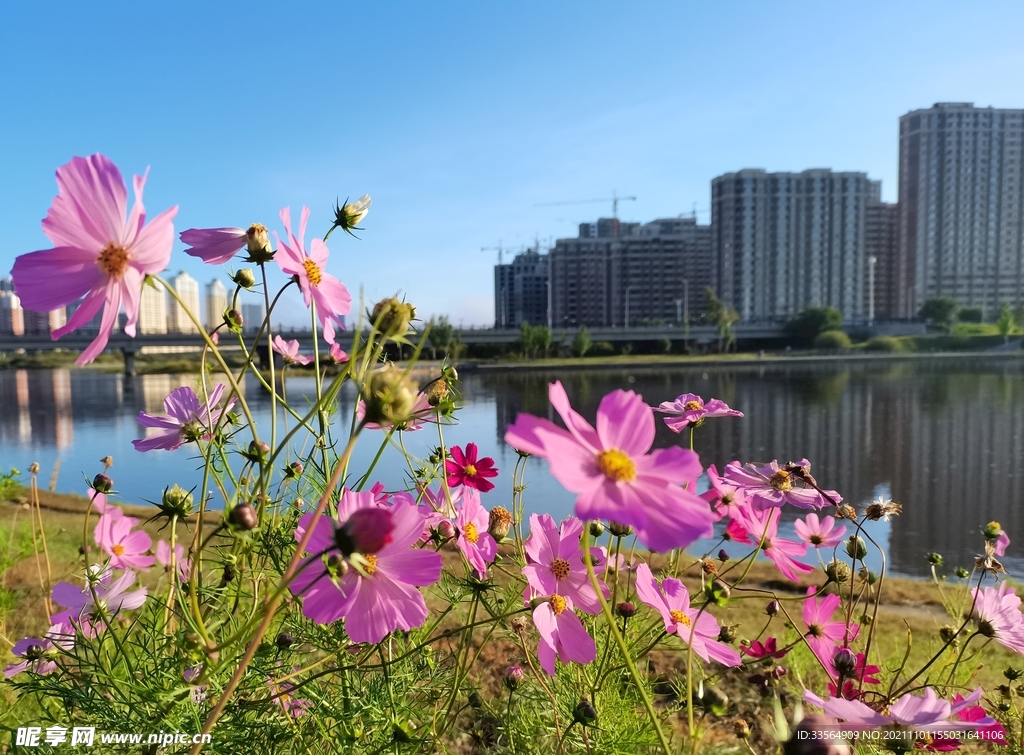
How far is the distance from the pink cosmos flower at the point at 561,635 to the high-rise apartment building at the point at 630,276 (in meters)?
49.3

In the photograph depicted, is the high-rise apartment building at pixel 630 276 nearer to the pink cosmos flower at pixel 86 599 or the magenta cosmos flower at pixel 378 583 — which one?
the pink cosmos flower at pixel 86 599

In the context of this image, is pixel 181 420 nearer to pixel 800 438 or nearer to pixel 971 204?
→ pixel 800 438

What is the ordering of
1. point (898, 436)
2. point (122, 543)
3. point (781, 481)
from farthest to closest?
point (898, 436)
point (122, 543)
point (781, 481)

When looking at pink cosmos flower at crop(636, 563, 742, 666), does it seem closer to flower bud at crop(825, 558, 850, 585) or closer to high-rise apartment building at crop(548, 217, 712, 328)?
flower bud at crop(825, 558, 850, 585)

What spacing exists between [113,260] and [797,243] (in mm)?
51830

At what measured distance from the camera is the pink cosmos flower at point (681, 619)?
565 mm

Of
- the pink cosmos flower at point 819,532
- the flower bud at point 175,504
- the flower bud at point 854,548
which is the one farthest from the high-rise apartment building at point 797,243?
the flower bud at point 175,504

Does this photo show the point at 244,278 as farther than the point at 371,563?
Yes

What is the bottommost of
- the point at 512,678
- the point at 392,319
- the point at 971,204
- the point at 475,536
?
the point at 512,678

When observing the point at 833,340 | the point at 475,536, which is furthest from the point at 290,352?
the point at 833,340

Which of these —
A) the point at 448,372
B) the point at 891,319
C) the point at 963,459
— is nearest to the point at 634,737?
the point at 448,372

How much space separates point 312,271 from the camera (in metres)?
0.60

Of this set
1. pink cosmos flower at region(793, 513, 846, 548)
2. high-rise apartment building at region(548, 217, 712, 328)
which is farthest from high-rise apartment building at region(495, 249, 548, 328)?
pink cosmos flower at region(793, 513, 846, 548)

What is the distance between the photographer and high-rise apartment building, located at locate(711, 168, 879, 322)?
4634cm
